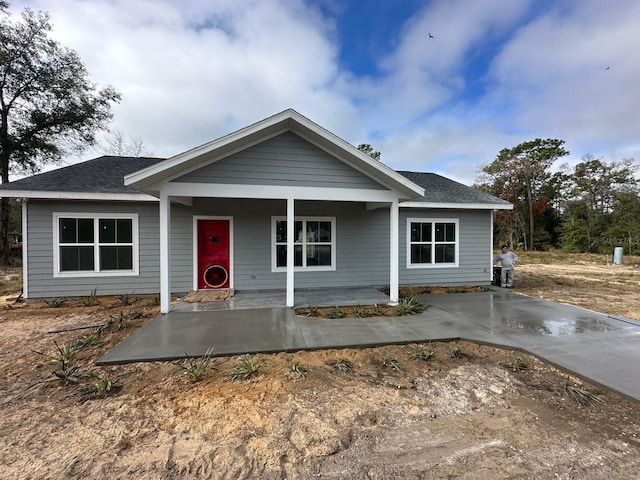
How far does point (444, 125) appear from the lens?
25.6 metres

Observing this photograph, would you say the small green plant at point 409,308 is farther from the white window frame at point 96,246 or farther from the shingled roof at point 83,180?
the shingled roof at point 83,180

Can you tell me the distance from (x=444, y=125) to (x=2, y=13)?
2923 cm

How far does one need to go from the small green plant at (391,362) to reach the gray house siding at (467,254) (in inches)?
211

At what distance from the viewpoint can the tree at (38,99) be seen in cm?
1487

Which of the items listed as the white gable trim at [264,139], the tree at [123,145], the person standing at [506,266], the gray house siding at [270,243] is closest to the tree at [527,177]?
the person standing at [506,266]

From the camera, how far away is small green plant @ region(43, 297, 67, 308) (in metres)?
6.95

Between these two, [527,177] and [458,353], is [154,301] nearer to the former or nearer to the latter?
[458,353]

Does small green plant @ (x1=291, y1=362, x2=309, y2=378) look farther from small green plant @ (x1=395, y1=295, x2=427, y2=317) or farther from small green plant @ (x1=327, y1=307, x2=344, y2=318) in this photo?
small green plant @ (x1=395, y1=295, x2=427, y2=317)

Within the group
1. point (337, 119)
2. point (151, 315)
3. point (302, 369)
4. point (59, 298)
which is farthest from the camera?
point (337, 119)

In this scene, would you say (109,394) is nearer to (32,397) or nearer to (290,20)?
(32,397)

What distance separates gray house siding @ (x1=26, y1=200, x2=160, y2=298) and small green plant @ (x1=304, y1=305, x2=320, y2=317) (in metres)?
4.42

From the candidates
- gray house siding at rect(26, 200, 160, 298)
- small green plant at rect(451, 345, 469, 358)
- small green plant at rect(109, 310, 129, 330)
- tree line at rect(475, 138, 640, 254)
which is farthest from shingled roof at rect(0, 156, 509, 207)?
tree line at rect(475, 138, 640, 254)

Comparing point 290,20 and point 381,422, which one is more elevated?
point 290,20

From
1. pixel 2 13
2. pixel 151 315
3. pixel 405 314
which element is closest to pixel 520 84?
pixel 405 314
